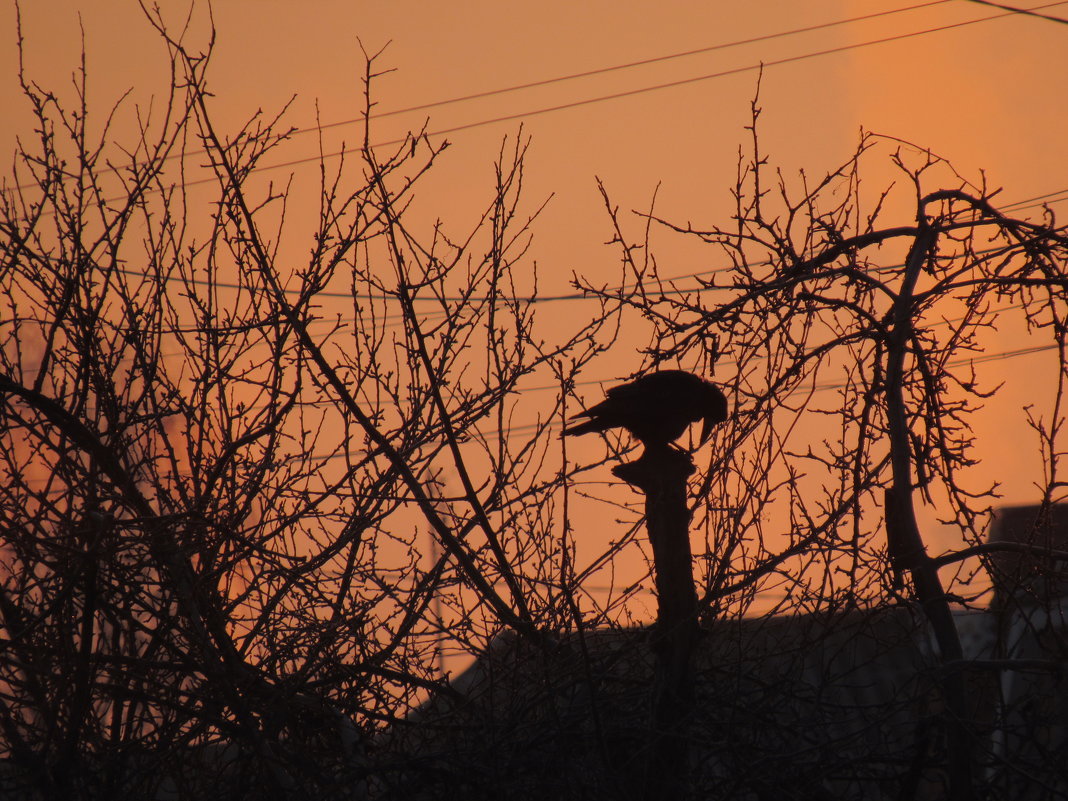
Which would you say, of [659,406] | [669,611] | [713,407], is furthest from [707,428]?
[669,611]

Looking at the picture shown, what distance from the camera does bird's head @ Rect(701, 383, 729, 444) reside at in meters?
4.04

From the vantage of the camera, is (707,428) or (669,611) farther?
(707,428)

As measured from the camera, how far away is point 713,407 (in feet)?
13.3

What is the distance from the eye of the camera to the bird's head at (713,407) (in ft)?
13.3

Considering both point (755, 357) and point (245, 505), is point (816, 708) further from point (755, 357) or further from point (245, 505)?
point (245, 505)


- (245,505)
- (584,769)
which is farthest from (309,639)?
(584,769)

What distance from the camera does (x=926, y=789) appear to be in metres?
9.22

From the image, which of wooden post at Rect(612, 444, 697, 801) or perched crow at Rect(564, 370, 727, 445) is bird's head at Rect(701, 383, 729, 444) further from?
wooden post at Rect(612, 444, 697, 801)

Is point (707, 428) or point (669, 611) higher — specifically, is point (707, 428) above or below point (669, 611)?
above

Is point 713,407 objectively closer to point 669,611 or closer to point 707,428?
point 707,428

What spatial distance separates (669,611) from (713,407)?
0.70 m

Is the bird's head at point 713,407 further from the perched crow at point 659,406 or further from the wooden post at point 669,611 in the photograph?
the wooden post at point 669,611

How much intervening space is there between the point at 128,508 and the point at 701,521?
2.26 metres

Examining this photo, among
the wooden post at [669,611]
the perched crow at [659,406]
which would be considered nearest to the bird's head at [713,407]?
the perched crow at [659,406]
